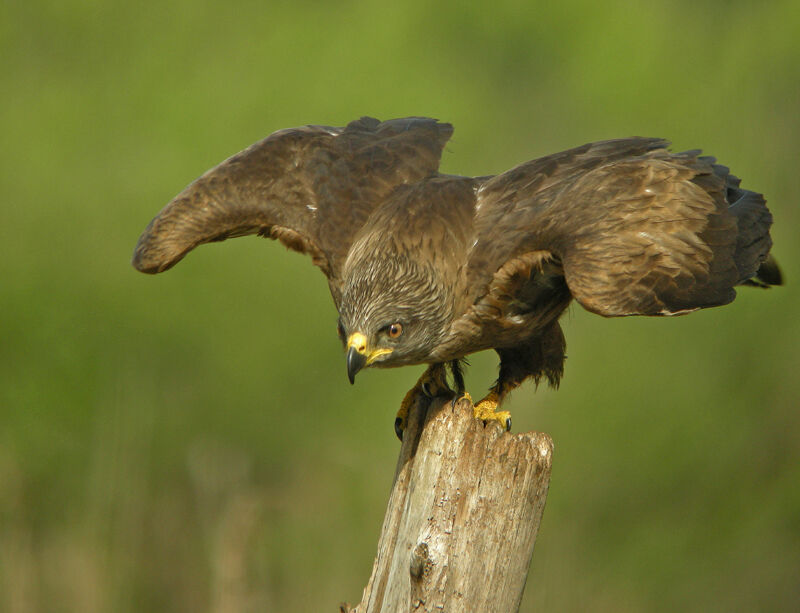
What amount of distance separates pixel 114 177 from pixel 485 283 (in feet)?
23.1

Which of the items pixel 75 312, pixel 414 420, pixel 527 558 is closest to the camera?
pixel 527 558

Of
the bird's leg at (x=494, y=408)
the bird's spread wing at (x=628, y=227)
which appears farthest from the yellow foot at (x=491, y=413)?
the bird's spread wing at (x=628, y=227)

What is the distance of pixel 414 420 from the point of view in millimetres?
4520

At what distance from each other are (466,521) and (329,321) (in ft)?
21.1

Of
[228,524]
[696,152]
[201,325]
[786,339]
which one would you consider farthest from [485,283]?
[786,339]

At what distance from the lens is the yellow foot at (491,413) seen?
5.02 meters

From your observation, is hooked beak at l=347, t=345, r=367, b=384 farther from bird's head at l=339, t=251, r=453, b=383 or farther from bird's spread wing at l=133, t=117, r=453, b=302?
bird's spread wing at l=133, t=117, r=453, b=302

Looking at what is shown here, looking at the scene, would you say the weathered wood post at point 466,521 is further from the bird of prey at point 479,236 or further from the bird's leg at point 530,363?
the bird's leg at point 530,363

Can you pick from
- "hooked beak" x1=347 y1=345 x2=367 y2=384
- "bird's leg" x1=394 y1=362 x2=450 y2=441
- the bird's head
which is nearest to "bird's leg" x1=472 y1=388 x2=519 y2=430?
"bird's leg" x1=394 y1=362 x2=450 y2=441

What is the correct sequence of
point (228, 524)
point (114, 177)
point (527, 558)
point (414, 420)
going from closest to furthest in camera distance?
point (527, 558) → point (414, 420) → point (228, 524) → point (114, 177)

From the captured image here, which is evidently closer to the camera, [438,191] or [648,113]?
[438,191]

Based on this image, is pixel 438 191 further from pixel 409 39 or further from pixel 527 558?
pixel 409 39

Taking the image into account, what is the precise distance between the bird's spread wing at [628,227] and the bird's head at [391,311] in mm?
289

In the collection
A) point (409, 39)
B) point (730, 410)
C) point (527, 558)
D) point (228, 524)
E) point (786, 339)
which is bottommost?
point (228, 524)
